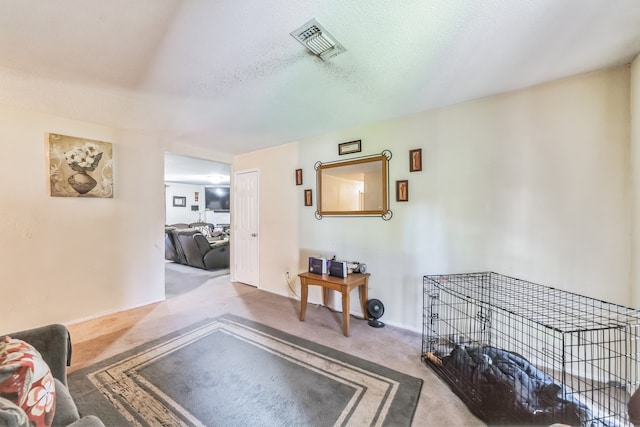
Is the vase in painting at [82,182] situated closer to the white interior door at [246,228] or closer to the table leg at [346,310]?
the white interior door at [246,228]

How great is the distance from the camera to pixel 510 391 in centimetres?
150

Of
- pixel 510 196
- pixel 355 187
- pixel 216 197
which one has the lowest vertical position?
pixel 510 196

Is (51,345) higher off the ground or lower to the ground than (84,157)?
lower

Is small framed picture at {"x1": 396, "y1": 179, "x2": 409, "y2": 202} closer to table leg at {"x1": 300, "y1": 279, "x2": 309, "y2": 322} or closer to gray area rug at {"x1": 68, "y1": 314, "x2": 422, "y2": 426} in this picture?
table leg at {"x1": 300, "y1": 279, "x2": 309, "y2": 322}

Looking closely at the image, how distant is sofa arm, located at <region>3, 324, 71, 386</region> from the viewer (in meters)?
1.25

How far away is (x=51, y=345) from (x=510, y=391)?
8.41 ft

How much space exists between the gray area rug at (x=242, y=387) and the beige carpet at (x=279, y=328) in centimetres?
12

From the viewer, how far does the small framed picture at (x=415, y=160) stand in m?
2.53

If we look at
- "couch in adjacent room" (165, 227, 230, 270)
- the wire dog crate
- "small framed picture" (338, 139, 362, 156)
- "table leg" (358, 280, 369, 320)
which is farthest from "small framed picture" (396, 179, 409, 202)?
"couch in adjacent room" (165, 227, 230, 270)

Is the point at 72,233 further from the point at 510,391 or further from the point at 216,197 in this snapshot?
the point at 216,197

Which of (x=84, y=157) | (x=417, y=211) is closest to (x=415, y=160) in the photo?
(x=417, y=211)

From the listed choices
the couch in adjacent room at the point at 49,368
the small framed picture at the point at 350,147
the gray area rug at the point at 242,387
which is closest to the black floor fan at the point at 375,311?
the gray area rug at the point at 242,387

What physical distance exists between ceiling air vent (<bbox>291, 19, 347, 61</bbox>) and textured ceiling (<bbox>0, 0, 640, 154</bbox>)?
0.12 feet

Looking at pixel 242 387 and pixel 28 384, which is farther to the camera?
pixel 242 387
